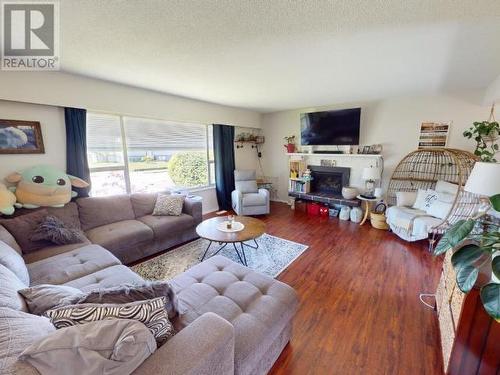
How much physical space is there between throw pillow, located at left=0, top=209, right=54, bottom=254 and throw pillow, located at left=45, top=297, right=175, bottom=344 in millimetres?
1605

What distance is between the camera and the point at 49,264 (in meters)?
1.78

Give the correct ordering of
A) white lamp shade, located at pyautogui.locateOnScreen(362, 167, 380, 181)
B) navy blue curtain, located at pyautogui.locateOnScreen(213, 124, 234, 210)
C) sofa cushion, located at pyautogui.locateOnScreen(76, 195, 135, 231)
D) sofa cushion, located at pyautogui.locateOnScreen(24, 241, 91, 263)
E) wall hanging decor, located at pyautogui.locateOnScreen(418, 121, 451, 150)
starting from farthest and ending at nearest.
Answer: navy blue curtain, located at pyautogui.locateOnScreen(213, 124, 234, 210)
white lamp shade, located at pyautogui.locateOnScreen(362, 167, 380, 181)
wall hanging decor, located at pyautogui.locateOnScreen(418, 121, 451, 150)
sofa cushion, located at pyautogui.locateOnScreen(76, 195, 135, 231)
sofa cushion, located at pyautogui.locateOnScreen(24, 241, 91, 263)

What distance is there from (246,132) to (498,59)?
4.06 metres

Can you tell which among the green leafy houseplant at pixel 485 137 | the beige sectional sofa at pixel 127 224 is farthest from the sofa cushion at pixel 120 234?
the green leafy houseplant at pixel 485 137

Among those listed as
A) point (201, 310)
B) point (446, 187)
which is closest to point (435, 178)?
point (446, 187)

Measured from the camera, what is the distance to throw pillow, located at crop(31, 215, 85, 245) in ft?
6.84

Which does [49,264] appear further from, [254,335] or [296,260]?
[296,260]

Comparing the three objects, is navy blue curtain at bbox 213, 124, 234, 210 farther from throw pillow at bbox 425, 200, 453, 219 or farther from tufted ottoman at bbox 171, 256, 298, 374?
throw pillow at bbox 425, 200, 453, 219

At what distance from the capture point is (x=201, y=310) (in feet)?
4.29

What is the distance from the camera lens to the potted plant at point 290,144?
197 inches

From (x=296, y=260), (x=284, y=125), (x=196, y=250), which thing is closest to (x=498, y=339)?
(x=296, y=260)

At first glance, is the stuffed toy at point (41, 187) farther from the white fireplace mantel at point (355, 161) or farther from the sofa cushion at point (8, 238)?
the white fireplace mantel at point (355, 161)

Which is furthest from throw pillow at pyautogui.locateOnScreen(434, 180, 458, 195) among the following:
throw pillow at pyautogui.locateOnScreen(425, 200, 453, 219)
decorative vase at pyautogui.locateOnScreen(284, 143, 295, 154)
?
decorative vase at pyautogui.locateOnScreen(284, 143, 295, 154)

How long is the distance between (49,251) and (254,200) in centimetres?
299
